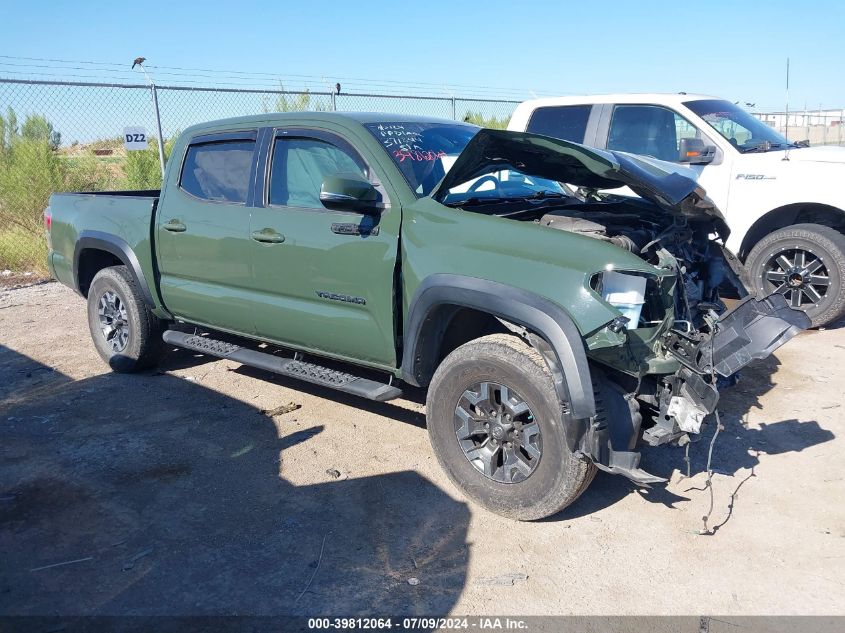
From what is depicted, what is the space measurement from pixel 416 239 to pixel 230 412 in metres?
2.19

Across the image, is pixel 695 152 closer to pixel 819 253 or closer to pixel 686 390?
pixel 819 253

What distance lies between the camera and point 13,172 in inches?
411

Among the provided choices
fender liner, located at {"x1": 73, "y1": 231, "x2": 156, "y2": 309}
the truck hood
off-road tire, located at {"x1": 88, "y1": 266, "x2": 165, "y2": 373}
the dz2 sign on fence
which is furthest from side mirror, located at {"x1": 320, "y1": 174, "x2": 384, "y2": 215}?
the dz2 sign on fence

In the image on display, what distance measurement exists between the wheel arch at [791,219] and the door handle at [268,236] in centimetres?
456

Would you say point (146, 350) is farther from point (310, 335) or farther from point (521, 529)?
point (521, 529)

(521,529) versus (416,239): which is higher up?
(416,239)

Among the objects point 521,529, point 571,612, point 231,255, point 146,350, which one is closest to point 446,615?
point 571,612

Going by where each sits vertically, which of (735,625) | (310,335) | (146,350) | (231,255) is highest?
(231,255)

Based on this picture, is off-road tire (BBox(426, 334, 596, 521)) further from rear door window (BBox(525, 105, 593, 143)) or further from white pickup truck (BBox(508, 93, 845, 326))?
rear door window (BBox(525, 105, 593, 143))

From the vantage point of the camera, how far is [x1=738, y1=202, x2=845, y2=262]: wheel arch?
6.45m

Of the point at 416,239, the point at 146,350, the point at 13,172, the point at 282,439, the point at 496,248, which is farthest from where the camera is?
the point at 13,172

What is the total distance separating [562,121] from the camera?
771 centimetres

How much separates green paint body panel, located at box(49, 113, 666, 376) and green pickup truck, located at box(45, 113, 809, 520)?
0.01 m

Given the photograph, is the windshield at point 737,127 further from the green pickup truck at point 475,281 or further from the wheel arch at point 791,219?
the green pickup truck at point 475,281
